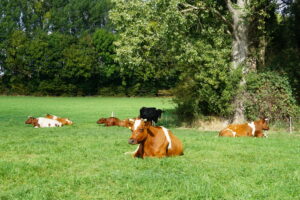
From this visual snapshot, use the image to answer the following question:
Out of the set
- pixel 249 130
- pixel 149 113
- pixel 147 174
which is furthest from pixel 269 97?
pixel 147 174

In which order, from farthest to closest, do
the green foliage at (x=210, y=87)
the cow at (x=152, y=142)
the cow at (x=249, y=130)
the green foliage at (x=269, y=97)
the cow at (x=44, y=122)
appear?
the cow at (x=44, y=122) < the green foliage at (x=210, y=87) < the green foliage at (x=269, y=97) < the cow at (x=249, y=130) < the cow at (x=152, y=142)

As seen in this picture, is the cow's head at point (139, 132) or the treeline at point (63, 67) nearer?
the cow's head at point (139, 132)

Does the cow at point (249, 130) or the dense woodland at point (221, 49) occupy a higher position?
the dense woodland at point (221, 49)

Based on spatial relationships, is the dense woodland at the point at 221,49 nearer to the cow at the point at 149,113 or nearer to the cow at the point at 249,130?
the cow at the point at 149,113

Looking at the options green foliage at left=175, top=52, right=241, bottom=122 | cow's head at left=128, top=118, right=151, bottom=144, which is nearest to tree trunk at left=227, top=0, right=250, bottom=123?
green foliage at left=175, top=52, right=241, bottom=122

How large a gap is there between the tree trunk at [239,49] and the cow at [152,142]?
10.8 m

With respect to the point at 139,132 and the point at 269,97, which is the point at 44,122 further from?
the point at 139,132

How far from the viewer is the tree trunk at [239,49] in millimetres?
19281

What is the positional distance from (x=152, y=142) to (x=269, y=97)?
11485mm

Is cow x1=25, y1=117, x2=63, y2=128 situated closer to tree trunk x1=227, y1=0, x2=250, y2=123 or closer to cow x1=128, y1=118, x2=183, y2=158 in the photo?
tree trunk x1=227, y1=0, x2=250, y2=123

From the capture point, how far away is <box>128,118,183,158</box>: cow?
8.68 meters

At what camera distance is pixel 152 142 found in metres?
8.92

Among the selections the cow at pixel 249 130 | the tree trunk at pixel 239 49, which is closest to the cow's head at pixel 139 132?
the cow at pixel 249 130

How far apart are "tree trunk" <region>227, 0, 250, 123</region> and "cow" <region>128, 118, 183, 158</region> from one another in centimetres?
1083
